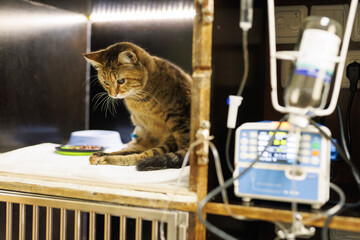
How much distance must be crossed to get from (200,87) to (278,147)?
22cm

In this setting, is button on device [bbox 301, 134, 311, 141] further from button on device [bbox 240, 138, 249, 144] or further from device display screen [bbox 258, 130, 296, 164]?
button on device [bbox 240, 138, 249, 144]

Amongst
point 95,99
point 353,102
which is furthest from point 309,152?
point 95,99

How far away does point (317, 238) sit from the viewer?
1269 mm

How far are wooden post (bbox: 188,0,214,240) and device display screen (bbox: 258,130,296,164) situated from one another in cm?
13

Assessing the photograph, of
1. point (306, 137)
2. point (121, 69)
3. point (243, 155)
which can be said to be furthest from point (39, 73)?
point (306, 137)

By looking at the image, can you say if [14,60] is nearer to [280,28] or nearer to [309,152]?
[280,28]

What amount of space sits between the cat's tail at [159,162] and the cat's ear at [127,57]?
45 centimetres

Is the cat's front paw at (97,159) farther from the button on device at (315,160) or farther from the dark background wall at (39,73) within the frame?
the button on device at (315,160)

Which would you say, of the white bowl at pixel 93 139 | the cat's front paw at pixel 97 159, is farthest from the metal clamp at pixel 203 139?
the white bowl at pixel 93 139

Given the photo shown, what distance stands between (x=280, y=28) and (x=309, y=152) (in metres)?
0.68

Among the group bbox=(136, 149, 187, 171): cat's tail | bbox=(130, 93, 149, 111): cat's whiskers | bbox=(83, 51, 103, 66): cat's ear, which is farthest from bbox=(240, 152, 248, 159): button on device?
bbox=(83, 51, 103, 66): cat's ear

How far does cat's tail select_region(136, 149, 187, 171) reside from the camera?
3.51 ft

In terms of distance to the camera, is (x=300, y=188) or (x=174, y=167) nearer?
(x=300, y=188)

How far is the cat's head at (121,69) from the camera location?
1.39 m
